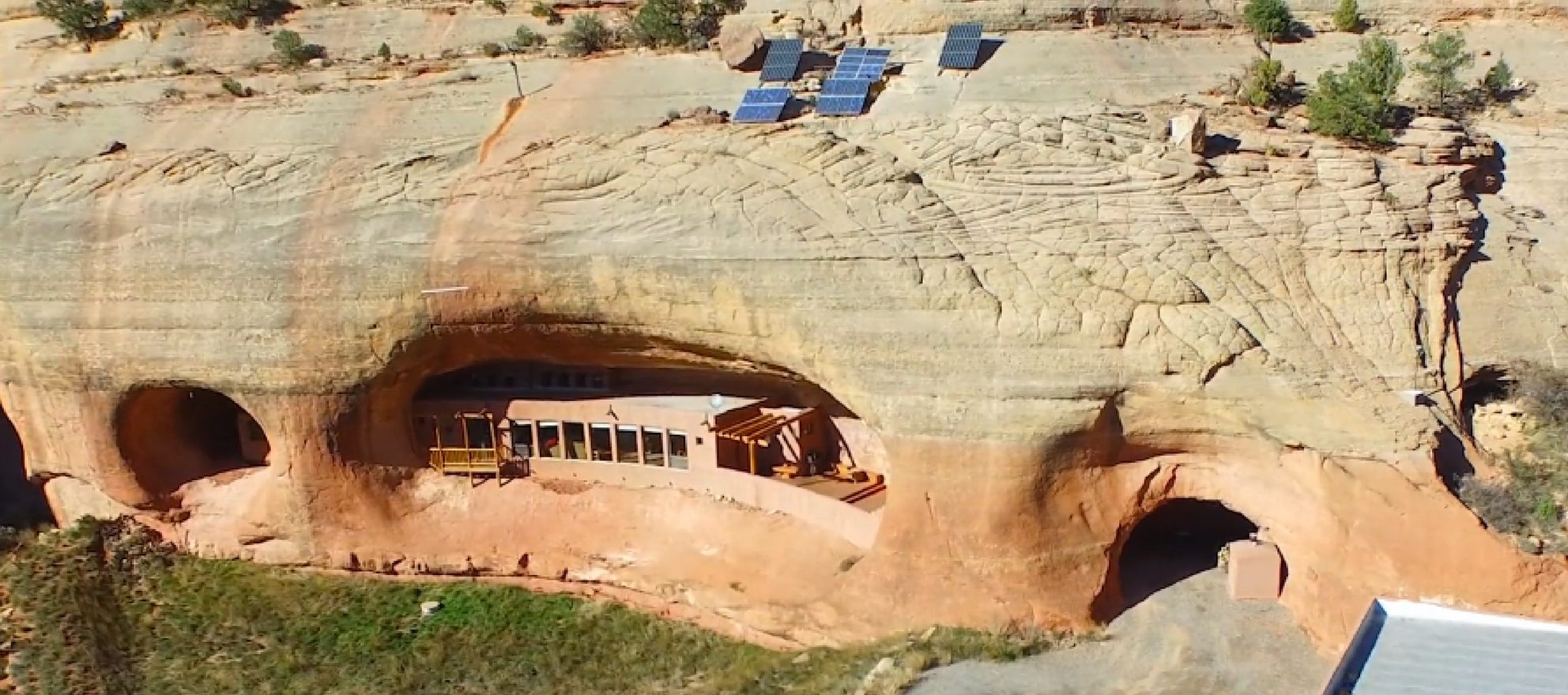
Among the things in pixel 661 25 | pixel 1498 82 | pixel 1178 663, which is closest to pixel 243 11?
pixel 661 25

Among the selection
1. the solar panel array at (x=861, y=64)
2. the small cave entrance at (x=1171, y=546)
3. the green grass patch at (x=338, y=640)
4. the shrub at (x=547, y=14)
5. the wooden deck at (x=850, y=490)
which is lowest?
the green grass patch at (x=338, y=640)

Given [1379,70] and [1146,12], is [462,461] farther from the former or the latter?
[1379,70]

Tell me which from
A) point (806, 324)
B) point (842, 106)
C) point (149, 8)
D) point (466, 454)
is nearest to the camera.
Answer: point (806, 324)

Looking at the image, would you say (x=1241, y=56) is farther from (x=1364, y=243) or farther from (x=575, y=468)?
(x=575, y=468)

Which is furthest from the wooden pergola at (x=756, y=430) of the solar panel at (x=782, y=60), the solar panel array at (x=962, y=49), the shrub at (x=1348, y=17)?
the shrub at (x=1348, y=17)

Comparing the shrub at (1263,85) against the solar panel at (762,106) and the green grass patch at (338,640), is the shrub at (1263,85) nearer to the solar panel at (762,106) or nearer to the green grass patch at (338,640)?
the solar panel at (762,106)

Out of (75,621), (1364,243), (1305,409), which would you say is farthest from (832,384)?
(75,621)

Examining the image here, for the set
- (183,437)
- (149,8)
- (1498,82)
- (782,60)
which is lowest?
(183,437)

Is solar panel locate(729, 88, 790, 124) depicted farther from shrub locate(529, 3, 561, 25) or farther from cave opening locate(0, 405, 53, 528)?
cave opening locate(0, 405, 53, 528)
